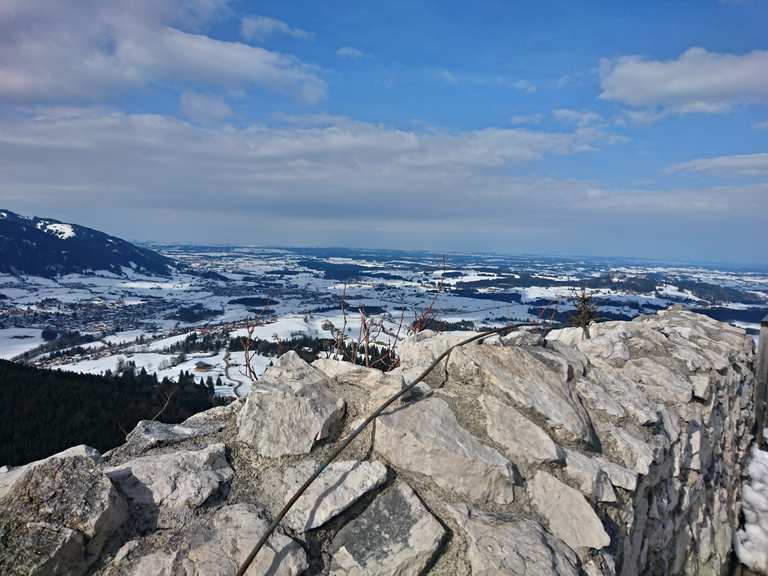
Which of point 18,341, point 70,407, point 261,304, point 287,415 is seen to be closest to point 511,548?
point 287,415

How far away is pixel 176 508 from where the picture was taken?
2.45m

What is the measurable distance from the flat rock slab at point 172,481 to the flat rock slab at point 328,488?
440mm

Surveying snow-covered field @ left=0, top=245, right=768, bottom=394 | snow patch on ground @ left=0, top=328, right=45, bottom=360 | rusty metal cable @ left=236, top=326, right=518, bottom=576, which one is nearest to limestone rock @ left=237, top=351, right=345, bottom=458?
rusty metal cable @ left=236, top=326, right=518, bottom=576

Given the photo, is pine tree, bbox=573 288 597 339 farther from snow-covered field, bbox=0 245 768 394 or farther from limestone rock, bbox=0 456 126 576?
snow-covered field, bbox=0 245 768 394

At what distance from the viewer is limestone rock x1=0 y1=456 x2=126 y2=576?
1997mm

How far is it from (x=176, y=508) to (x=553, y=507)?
2346 millimetres

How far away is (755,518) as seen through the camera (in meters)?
6.32

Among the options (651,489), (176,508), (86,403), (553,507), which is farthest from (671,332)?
(86,403)

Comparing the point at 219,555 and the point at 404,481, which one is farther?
the point at 404,481

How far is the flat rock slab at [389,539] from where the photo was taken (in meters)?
2.35

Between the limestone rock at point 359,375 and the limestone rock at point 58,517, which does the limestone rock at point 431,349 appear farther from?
the limestone rock at point 58,517

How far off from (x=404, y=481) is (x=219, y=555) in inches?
45.3

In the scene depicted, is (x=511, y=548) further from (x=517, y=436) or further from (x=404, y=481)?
(x=517, y=436)

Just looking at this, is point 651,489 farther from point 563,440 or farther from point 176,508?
point 176,508
